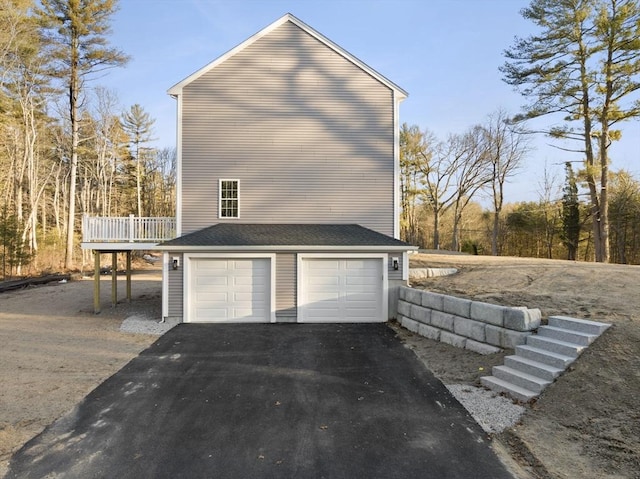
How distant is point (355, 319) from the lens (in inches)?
410

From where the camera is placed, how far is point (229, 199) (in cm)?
1145

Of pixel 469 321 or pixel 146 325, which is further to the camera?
pixel 146 325

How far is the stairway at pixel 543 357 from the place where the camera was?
5.02 m

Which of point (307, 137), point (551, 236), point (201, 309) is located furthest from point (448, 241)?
point (201, 309)

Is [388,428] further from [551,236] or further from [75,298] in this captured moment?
[551,236]

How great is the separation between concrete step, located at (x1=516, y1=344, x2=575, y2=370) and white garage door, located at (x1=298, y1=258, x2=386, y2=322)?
4.95 m

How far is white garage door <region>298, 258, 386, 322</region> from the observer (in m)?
10.4

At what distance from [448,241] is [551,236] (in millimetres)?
10548

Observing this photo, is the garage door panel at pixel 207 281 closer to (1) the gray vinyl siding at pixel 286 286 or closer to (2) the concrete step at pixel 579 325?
(1) the gray vinyl siding at pixel 286 286

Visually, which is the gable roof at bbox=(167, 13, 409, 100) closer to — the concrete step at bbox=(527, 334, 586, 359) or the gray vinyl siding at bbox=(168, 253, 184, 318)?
the gray vinyl siding at bbox=(168, 253, 184, 318)

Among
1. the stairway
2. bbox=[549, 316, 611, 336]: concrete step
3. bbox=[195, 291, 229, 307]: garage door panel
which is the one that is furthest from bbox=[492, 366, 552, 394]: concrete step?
bbox=[195, 291, 229, 307]: garage door panel

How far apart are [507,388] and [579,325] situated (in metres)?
1.54

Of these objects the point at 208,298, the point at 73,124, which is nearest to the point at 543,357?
the point at 208,298

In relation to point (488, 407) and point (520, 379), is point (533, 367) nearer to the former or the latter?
point (520, 379)
